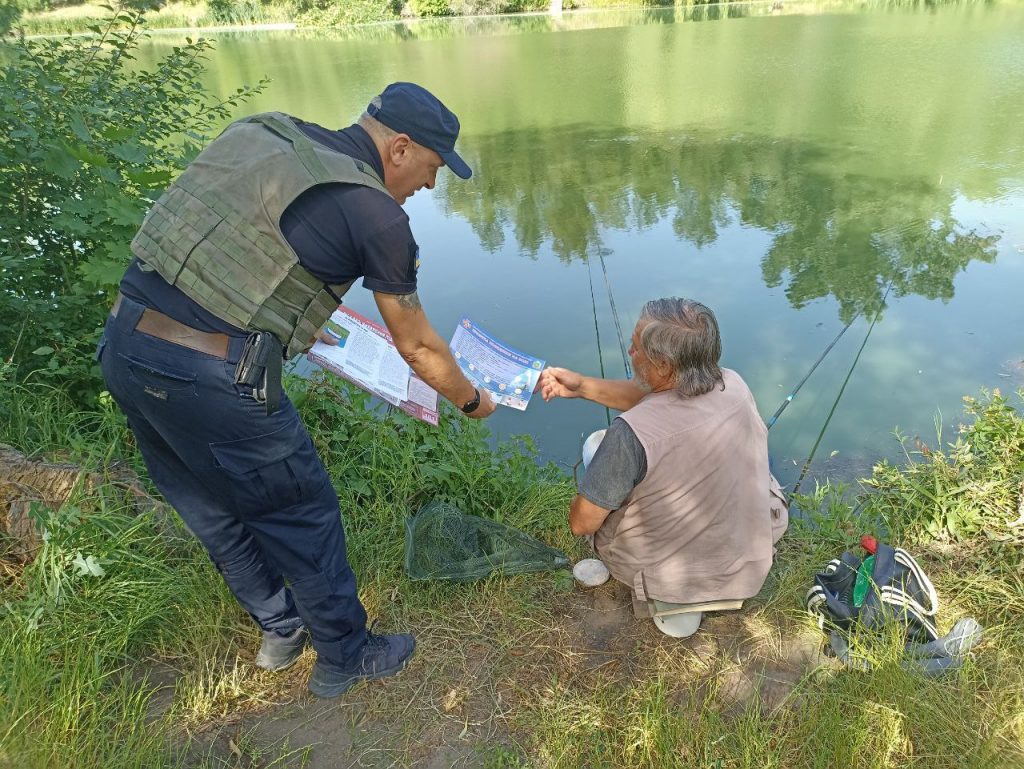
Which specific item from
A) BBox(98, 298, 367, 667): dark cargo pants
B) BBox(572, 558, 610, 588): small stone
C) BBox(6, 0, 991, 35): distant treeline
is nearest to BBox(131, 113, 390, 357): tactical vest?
BBox(98, 298, 367, 667): dark cargo pants

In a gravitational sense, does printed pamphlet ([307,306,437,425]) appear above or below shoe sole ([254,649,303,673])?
above

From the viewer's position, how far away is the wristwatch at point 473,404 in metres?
1.88

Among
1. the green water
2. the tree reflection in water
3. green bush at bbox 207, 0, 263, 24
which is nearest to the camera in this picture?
the green water

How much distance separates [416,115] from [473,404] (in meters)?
0.78

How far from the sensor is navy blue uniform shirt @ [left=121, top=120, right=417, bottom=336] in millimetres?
1400

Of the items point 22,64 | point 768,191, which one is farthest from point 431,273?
point 768,191

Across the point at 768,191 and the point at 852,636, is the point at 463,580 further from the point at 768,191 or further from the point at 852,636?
the point at 768,191

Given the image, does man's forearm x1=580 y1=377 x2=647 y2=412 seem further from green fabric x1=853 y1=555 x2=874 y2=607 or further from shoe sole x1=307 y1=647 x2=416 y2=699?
shoe sole x1=307 y1=647 x2=416 y2=699

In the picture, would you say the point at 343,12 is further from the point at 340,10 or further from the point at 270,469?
the point at 270,469

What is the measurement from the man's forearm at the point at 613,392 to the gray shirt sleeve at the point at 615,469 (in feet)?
1.36

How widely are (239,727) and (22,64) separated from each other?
3151mm

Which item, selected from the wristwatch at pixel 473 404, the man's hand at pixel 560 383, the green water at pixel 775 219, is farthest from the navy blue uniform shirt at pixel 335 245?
the green water at pixel 775 219

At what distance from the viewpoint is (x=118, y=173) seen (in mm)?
2838

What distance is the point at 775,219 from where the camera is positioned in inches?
244
